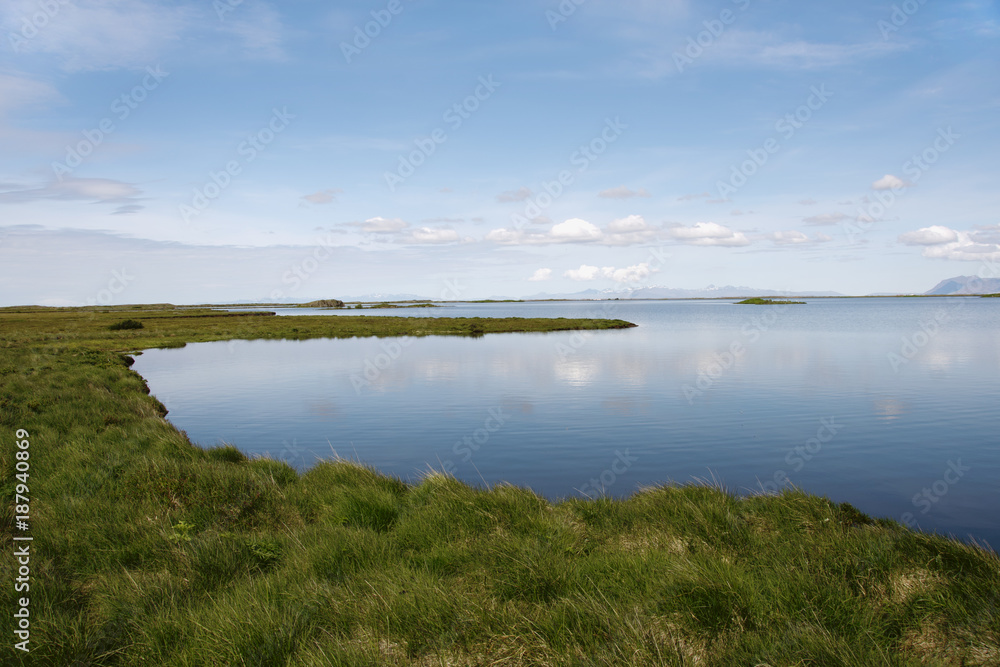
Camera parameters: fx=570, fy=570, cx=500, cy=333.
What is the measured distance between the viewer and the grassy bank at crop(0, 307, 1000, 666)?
20.4ft

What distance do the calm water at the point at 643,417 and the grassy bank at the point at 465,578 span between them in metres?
5.98

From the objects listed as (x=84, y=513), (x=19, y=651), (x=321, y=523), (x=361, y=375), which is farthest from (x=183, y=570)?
(x=361, y=375)

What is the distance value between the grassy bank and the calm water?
598 cm

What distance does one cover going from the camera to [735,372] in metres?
41.4

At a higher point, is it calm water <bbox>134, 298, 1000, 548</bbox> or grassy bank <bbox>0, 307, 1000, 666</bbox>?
grassy bank <bbox>0, 307, 1000, 666</bbox>

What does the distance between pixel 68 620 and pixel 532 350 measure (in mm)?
54444

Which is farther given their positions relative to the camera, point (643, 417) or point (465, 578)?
point (643, 417)

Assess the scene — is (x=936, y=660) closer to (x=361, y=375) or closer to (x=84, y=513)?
(x=84, y=513)

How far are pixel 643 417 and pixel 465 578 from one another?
20.5 metres

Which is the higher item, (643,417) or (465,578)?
(465,578)

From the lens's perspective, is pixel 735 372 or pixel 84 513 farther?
pixel 735 372

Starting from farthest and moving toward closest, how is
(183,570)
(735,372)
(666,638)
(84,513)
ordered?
(735,372) → (84,513) → (183,570) → (666,638)

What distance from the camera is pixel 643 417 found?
1069 inches

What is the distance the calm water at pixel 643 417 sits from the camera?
58.5 feet
